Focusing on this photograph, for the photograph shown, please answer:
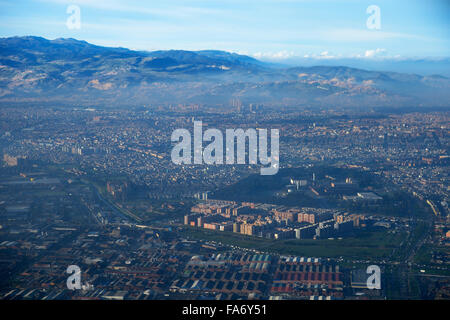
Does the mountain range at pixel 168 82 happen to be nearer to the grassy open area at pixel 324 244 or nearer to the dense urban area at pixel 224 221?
the dense urban area at pixel 224 221

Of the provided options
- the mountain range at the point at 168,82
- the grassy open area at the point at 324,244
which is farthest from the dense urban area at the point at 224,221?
the mountain range at the point at 168,82

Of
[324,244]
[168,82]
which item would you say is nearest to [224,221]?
[324,244]

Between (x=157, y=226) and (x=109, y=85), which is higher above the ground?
(x=109, y=85)

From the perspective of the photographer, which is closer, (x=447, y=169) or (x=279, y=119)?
(x=447, y=169)

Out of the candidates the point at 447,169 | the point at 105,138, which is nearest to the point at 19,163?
the point at 105,138

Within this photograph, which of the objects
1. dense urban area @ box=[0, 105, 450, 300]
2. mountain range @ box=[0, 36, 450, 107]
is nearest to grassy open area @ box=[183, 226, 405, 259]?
dense urban area @ box=[0, 105, 450, 300]

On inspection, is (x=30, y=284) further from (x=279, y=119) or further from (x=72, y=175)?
(x=279, y=119)
